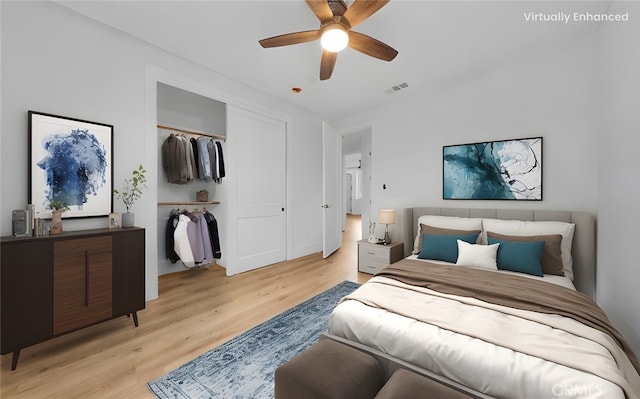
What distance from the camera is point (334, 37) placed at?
2037 millimetres

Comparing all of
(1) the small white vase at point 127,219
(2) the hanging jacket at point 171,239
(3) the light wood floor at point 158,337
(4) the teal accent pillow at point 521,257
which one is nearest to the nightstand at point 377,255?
(3) the light wood floor at point 158,337

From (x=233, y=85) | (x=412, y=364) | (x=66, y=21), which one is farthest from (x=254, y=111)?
(x=412, y=364)

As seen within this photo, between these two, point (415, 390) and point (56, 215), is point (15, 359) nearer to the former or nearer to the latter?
point (56, 215)

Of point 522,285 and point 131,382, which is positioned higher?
point 522,285

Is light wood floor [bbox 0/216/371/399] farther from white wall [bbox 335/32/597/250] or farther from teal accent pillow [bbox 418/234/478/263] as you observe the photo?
white wall [bbox 335/32/597/250]

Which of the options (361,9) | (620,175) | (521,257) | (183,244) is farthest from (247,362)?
(620,175)

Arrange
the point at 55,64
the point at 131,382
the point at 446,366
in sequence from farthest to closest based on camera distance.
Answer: the point at 55,64 → the point at 131,382 → the point at 446,366

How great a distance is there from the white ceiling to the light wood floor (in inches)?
108

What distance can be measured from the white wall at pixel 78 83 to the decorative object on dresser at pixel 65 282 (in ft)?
1.40

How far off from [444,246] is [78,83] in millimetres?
3837

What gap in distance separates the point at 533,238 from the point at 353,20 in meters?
2.61

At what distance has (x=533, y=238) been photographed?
254cm

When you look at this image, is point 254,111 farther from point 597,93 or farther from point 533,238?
point 597,93

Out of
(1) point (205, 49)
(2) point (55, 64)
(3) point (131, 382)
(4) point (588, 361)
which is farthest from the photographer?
(1) point (205, 49)
